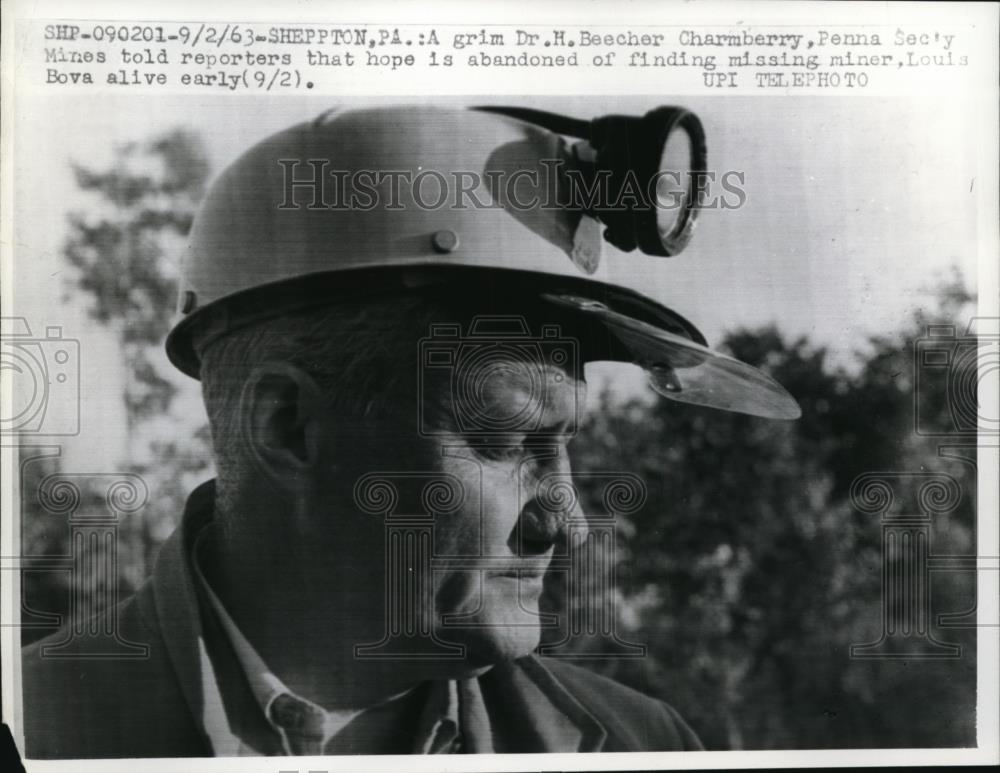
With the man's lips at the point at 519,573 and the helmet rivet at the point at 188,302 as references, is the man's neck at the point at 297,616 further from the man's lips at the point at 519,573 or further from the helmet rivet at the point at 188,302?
the helmet rivet at the point at 188,302

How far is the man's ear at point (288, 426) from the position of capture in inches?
135

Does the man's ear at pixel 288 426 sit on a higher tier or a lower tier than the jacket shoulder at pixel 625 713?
higher

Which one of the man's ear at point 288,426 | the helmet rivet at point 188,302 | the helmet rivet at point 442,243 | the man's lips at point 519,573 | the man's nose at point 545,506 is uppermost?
the helmet rivet at point 442,243

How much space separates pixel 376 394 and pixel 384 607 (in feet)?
2.23

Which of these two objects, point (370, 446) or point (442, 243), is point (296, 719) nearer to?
point (370, 446)

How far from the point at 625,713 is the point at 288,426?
1.44 metres

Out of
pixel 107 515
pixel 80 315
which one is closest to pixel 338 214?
pixel 80 315

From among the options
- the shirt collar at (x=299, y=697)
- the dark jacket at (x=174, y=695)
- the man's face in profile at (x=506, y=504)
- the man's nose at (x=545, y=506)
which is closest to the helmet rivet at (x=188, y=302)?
the dark jacket at (x=174, y=695)

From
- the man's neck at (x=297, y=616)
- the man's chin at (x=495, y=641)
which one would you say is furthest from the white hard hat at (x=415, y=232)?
the man's chin at (x=495, y=641)

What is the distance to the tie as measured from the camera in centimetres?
347

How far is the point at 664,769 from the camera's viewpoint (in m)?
3.57

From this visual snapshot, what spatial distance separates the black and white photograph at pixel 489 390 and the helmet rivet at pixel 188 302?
0.4 inches

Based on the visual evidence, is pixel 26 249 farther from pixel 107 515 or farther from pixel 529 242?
pixel 529 242

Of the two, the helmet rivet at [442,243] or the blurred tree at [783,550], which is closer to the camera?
the helmet rivet at [442,243]
